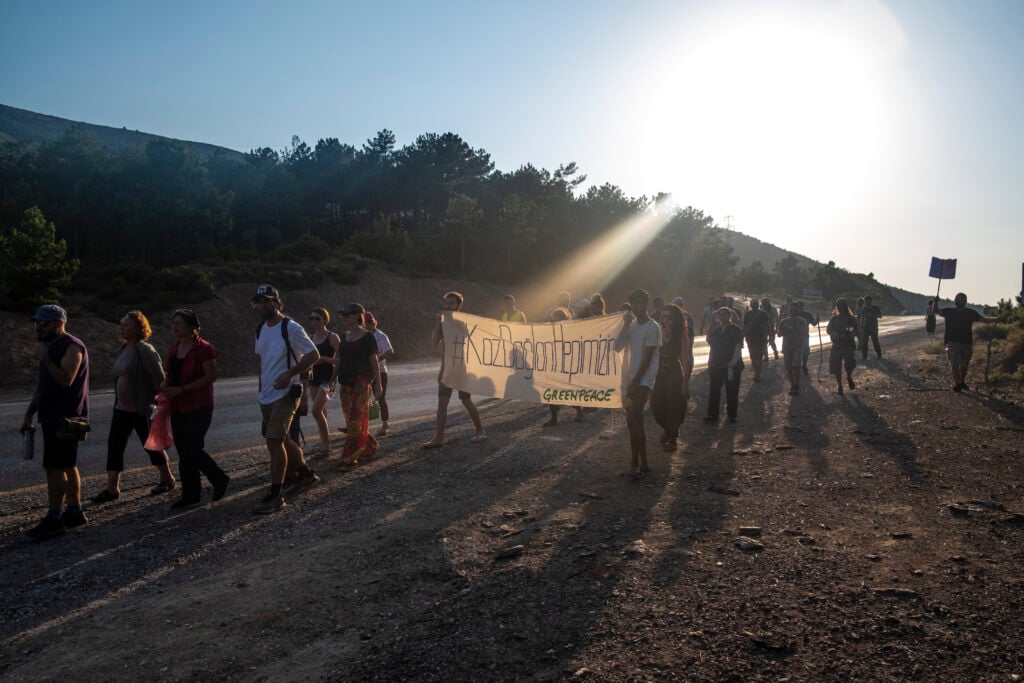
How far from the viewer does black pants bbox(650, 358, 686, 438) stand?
862cm

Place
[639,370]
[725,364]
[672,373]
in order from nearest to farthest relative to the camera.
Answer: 1. [639,370]
2. [672,373]
3. [725,364]

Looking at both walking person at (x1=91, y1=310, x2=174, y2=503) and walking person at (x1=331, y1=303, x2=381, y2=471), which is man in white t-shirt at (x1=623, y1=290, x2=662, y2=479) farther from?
walking person at (x1=91, y1=310, x2=174, y2=503)

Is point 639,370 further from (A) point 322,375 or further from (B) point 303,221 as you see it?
(B) point 303,221

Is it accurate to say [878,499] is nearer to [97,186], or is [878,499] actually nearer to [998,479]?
[998,479]

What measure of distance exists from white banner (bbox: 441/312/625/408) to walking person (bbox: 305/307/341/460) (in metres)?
1.54

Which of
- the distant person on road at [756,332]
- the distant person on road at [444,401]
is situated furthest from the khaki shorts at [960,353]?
the distant person on road at [444,401]

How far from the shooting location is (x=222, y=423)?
40.6ft

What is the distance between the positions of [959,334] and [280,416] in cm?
1258

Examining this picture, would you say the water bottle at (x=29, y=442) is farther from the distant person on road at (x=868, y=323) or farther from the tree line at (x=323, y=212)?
the tree line at (x=323, y=212)

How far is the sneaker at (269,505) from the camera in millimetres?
6582

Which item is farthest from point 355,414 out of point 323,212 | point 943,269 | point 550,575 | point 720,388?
point 323,212

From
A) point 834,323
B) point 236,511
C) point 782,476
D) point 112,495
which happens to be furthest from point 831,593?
point 834,323

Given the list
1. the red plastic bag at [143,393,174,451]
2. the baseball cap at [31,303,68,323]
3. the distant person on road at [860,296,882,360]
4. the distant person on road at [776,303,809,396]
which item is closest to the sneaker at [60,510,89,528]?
the red plastic bag at [143,393,174,451]

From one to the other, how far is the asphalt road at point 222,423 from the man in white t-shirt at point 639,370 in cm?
458
